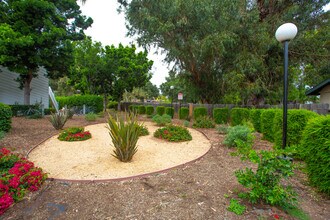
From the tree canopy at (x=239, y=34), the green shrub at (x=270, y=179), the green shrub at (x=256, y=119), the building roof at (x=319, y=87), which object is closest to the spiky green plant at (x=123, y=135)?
the green shrub at (x=270, y=179)

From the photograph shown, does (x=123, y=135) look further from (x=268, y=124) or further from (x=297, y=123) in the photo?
(x=268, y=124)

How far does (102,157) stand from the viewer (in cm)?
415

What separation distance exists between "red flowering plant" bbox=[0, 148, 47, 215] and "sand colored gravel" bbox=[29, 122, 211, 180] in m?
0.38

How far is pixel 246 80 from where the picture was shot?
356 inches

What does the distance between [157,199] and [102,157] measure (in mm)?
2333

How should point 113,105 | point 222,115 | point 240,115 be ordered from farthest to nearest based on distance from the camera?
1. point 113,105
2. point 222,115
3. point 240,115

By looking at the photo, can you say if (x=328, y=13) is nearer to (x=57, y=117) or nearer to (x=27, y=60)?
(x=57, y=117)

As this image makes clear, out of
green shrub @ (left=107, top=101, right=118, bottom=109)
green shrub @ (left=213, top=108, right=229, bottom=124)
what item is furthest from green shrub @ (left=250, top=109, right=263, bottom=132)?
green shrub @ (left=107, top=101, right=118, bottom=109)

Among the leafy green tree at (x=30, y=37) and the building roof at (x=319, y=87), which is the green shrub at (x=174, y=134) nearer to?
the leafy green tree at (x=30, y=37)

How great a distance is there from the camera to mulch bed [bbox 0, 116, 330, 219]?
2016 mm

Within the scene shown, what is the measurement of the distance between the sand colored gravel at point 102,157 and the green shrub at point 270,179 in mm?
1801

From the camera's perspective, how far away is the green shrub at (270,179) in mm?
1921

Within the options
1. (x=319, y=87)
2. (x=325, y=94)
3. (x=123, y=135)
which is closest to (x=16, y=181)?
(x=123, y=135)

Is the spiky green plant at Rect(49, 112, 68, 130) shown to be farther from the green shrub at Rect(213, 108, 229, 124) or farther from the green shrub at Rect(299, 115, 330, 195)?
the green shrub at Rect(299, 115, 330, 195)
